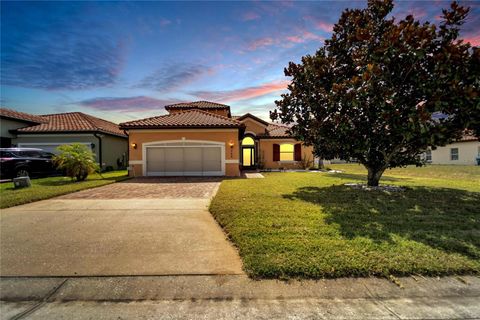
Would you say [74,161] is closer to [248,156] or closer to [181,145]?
[181,145]

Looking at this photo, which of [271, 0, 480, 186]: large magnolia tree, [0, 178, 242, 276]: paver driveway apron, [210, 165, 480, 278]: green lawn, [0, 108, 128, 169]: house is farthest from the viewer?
[0, 108, 128, 169]: house

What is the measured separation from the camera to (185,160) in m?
16.9

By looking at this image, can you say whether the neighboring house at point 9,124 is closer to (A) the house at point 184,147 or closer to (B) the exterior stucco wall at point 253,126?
(A) the house at point 184,147

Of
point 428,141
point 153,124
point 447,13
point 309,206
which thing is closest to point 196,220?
point 309,206

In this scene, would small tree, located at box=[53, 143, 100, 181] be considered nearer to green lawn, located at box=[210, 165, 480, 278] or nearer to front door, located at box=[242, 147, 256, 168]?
green lawn, located at box=[210, 165, 480, 278]

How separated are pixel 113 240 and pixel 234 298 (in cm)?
307

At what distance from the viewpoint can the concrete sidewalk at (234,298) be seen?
279 centimetres

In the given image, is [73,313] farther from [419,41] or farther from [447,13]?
[447,13]

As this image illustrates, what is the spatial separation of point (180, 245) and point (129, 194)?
610 centimetres

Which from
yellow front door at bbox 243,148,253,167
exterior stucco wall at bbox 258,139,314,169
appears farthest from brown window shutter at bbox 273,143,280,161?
yellow front door at bbox 243,148,253,167

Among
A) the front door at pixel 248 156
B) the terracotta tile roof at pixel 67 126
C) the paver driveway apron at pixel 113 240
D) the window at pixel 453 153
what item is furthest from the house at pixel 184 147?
the window at pixel 453 153

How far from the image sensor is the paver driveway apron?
3.86m

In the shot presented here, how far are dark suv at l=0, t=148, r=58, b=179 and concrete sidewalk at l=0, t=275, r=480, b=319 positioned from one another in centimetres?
1325

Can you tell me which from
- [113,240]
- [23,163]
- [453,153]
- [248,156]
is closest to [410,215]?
[113,240]
